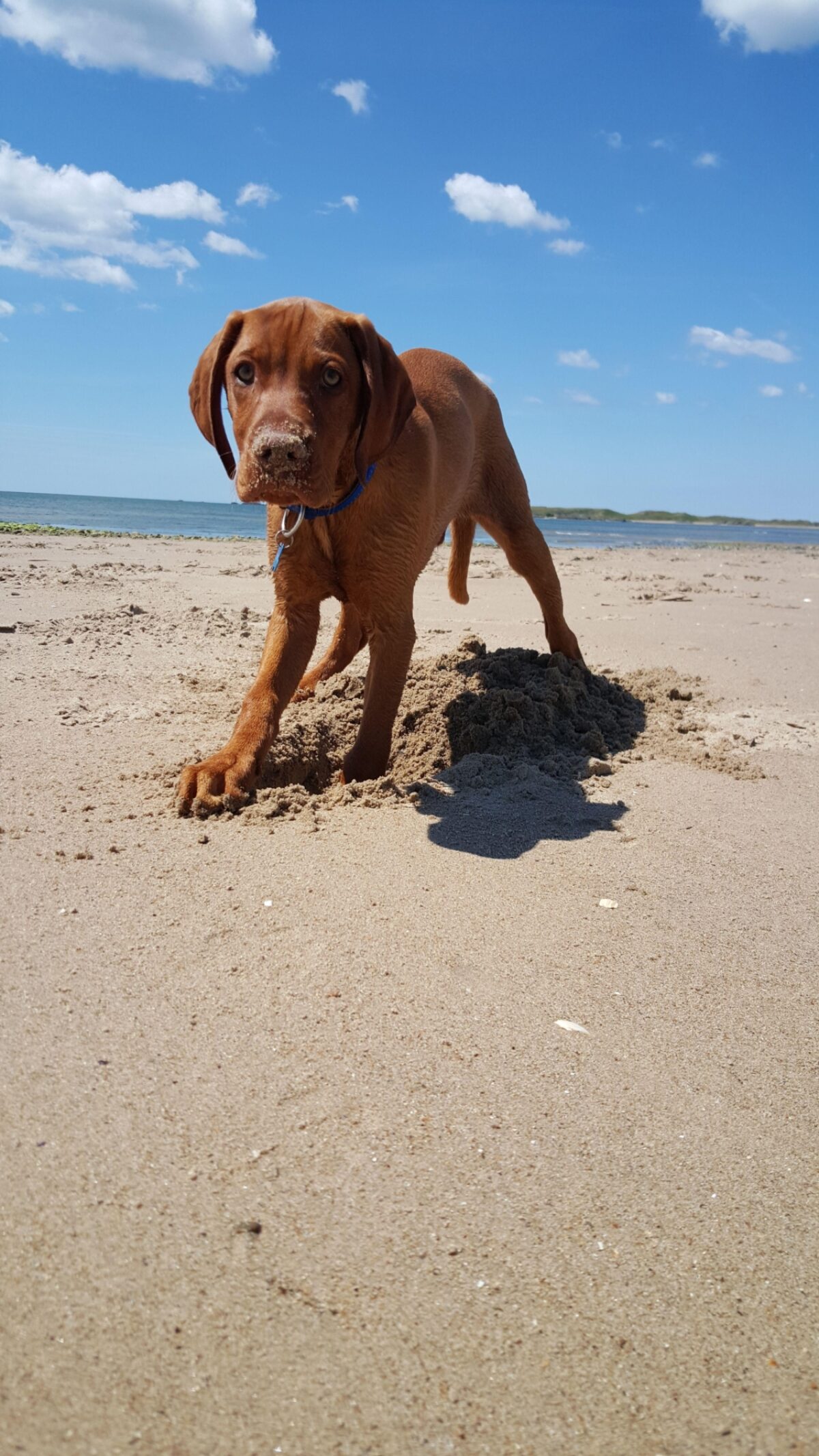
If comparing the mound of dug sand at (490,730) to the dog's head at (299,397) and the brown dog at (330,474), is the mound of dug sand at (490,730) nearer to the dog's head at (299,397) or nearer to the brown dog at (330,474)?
the brown dog at (330,474)

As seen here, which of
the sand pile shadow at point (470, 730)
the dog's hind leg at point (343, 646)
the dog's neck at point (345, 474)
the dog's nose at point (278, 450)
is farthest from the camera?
the dog's hind leg at point (343, 646)

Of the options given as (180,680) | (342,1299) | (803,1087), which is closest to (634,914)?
(803,1087)

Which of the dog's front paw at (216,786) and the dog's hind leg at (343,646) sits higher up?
the dog's hind leg at (343,646)

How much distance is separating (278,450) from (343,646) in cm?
236

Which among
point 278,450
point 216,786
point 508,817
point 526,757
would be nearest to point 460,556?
point 526,757

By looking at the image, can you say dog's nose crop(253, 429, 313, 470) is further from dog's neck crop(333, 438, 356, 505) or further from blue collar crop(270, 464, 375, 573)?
blue collar crop(270, 464, 375, 573)

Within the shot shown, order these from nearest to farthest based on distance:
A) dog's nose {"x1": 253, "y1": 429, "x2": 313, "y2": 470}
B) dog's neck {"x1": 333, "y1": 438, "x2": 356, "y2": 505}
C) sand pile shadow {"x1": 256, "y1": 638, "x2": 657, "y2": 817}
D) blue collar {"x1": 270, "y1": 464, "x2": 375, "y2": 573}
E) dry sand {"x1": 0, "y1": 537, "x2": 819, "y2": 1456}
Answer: dry sand {"x1": 0, "y1": 537, "x2": 819, "y2": 1456}
dog's nose {"x1": 253, "y1": 429, "x2": 313, "y2": 470}
dog's neck {"x1": 333, "y1": 438, "x2": 356, "y2": 505}
blue collar {"x1": 270, "y1": 464, "x2": 375, "y2": 573}
sand pile shadow {"x1": 256, "y1": 638, "x2": 657, "y2": 817}

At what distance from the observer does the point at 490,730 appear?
3867mm

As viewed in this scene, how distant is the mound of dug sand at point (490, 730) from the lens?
345cm

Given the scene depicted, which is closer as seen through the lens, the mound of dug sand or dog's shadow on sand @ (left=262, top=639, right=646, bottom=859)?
dog's shadow on sand @ (left=262, top=639, right=646, bottom=859)

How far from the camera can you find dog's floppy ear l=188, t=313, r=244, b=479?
9.93 ft

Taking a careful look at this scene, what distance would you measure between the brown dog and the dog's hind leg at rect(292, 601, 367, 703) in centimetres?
30

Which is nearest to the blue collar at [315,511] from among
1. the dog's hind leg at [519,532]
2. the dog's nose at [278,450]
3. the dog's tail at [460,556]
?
the dog's nose at [278,450]

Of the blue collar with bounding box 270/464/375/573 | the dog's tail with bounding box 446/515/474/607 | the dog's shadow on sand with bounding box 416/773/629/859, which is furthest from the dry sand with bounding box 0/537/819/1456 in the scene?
the dog's tail with bounding box 446/515/474/607
